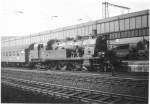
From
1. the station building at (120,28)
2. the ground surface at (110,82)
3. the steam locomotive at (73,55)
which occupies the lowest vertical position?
the ground surface at (110,82)

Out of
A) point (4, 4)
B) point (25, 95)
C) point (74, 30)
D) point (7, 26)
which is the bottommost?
point (25, 95)

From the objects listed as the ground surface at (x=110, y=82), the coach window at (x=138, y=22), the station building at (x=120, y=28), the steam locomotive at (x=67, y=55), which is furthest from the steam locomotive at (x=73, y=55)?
the coach window at (x=138, y=22)

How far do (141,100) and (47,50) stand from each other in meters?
12.7

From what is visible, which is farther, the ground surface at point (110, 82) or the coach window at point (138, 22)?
the coach window at point (138, 22)

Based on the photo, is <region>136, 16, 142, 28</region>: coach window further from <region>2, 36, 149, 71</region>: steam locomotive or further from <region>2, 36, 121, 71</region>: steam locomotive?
<region>2, 36, 121, 71</region>: steam locomotive

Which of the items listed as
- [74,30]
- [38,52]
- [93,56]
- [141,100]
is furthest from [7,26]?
[74,30]

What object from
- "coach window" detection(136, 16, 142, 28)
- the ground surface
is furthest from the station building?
the ground surface

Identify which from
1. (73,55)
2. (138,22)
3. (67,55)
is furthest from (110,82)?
(138,22)

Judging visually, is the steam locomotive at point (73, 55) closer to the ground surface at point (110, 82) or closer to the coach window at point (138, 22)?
the ground surface at point (110, 82)

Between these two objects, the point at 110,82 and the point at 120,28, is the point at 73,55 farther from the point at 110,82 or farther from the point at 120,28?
the point at 120,28

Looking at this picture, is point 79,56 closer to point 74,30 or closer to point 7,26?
point 7,26

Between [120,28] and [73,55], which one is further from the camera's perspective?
[120,28]

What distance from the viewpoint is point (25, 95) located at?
24.6 ft

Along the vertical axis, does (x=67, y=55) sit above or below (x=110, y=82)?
above
